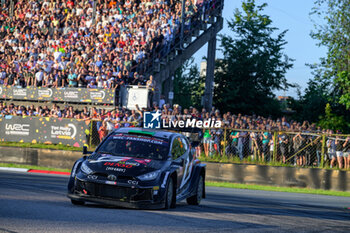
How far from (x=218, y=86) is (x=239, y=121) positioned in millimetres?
17882

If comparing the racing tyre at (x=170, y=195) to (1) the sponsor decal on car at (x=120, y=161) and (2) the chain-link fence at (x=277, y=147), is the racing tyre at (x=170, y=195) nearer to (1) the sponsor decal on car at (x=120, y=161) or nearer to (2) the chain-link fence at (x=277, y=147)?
(1) the sponsor decal on car at (x=120, y=161)

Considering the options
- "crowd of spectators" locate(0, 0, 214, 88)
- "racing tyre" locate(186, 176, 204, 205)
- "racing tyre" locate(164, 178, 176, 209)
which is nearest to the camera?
"racing tyre" locate(164, 178, 176, 209)

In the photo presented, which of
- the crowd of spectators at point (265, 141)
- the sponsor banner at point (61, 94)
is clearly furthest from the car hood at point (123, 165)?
the sponsor banner at point (61, 94)

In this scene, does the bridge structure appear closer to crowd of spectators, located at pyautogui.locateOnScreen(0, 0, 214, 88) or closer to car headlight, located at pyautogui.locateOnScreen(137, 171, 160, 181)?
crowd of spectators, located at pyautogui.locateOnScreen(0, 0, 214, 88)

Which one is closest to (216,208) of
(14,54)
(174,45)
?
(174,45)

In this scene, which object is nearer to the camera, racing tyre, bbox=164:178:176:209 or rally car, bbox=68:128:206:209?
rally car, bbox=68:128:206:209

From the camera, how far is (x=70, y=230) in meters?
7.53

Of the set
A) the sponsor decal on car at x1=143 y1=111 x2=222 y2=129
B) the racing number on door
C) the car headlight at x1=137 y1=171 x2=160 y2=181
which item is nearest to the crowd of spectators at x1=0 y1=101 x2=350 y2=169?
the sponsor decal on car at x1=143 y1=111 x2=222 y2=129

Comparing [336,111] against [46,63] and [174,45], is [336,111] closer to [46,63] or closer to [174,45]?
[174,45]

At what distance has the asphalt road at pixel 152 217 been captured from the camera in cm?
803

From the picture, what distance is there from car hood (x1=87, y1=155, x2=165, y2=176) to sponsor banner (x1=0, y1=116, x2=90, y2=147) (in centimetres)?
1393

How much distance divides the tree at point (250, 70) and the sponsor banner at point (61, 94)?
13118mm

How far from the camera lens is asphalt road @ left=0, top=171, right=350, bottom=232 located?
8.03 meters

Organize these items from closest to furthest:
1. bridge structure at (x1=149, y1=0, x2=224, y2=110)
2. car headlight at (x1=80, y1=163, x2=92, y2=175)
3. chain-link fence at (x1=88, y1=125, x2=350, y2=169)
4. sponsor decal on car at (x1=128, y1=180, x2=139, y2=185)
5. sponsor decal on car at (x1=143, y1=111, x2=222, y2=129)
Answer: sponsor decal on car at (x1=128, y1=180, x2=139, y2=185) < car headlight at (x1=80, y1=163, x2=92, y2=175) < chain-link fence at (x1=88, y1=125, x2=350, y2=169) < sponsor decal on car at (x1=143, y1=111, x2=222, y2=129) < bridge structure at (x1=149, y1=0, x2=224, y2=110)
